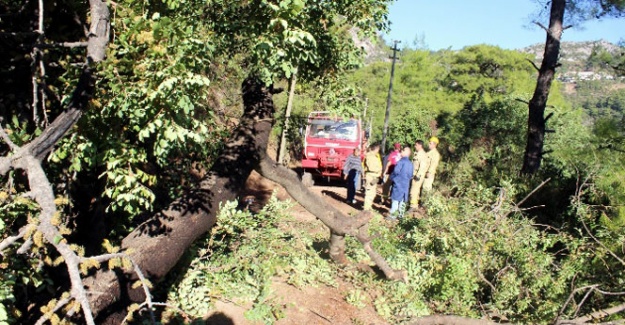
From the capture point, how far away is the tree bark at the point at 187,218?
3.96m

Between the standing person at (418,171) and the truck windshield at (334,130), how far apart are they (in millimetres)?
5489

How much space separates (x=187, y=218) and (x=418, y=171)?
224 inches

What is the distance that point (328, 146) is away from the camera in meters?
14.7

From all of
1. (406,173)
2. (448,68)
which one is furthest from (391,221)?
(448,68)

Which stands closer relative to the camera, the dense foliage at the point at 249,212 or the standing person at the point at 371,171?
the dense foliage at the point at 249,212

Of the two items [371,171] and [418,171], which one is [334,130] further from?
[418,171]

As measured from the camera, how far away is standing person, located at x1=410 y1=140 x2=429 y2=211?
30.8ft

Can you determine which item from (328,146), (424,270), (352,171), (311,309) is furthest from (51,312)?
(328,146)

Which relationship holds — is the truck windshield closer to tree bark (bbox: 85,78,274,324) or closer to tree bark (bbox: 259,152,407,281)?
tree bark (bbox: 85,78,274,324)

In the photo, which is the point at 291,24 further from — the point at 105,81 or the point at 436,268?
the point at 436,268

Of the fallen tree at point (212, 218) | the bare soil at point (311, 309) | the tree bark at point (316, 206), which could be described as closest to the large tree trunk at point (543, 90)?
the tree bark at point (316, 206)

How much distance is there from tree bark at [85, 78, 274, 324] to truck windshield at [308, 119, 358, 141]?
8.37 m

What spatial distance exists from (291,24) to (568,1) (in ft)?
30.4

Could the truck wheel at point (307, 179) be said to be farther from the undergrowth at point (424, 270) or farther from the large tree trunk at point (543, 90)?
the undergrowth at point (424, 270)
